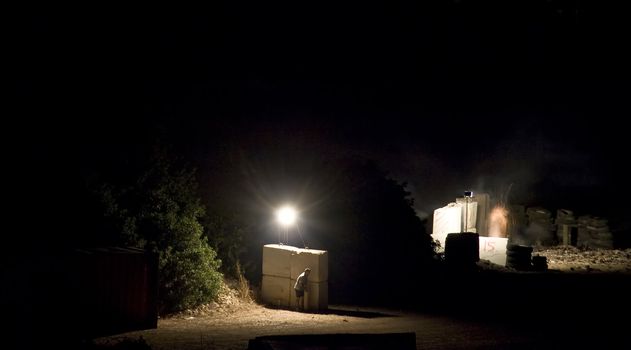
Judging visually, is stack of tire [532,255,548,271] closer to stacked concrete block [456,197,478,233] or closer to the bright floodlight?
stacked concrete block [456,197,478,233]

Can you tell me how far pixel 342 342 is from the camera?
6.68m

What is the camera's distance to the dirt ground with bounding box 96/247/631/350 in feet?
40.4

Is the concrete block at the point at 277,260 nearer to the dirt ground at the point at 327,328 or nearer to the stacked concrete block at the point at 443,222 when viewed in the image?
the dirt ground at the point at 327,328

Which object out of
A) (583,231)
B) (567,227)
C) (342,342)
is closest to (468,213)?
(567,227)

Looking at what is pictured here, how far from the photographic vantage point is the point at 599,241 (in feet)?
118

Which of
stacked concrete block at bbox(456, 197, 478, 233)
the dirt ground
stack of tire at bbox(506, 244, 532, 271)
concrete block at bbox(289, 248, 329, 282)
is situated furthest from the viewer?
stacked concrete block at bbox(456, 197, 478, 233)

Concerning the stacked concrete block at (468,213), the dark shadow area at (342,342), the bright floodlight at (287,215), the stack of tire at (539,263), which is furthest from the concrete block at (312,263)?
the stacked concrete block at (468,213)

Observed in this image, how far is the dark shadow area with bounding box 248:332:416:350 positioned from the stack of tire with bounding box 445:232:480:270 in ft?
66.0

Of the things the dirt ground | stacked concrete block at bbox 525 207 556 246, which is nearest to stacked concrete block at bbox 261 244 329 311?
the dirt ground

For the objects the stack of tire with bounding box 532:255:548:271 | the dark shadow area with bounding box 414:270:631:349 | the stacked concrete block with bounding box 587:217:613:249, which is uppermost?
the stacked concrete block with bounding box 587:217:613:249

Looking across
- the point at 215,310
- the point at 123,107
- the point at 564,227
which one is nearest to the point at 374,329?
the point at 215,310

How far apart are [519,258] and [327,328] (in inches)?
617

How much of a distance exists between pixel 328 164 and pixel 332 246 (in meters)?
3.86

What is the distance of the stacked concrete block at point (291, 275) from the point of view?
1797 cm
